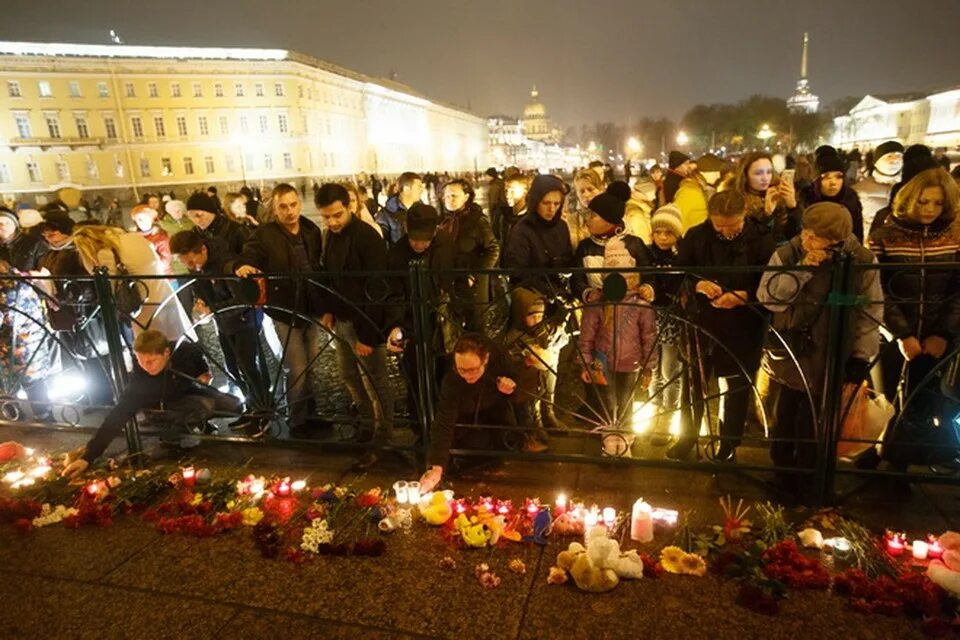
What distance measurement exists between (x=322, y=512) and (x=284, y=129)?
264 feet

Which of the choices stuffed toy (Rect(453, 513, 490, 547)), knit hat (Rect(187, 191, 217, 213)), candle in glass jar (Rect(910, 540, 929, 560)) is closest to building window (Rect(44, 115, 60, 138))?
knit hat (Rect(187, 191, 217, 213))

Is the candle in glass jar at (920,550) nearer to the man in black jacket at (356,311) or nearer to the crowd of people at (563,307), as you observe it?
the crowd of people at (563,307)

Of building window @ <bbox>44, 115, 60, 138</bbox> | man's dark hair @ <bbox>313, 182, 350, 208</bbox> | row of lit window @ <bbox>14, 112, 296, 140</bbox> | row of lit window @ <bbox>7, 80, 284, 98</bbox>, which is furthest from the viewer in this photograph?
building window @ <bbox>44, 115, 60, 138</bbox>

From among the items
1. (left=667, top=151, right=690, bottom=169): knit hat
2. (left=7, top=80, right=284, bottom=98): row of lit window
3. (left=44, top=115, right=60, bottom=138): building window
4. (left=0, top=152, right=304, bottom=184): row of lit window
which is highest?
(left=7, top=80, right=284, bottom=98): row of lit window

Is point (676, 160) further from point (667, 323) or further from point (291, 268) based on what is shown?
point (291, 268)

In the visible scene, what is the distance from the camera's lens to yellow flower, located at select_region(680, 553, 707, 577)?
3191 mm

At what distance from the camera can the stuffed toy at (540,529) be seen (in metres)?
3.50

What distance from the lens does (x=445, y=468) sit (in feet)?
13.6

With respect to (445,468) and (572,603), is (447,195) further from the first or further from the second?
(572,603)

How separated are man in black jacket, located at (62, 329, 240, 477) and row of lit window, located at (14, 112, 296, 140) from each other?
7310 cm

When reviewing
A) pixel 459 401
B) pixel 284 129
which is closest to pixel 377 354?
pixel 459 401

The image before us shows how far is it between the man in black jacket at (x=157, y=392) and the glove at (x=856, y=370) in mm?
4375

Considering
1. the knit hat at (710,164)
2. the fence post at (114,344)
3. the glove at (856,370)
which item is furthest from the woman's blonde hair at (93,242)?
the knit hat at (710,164)

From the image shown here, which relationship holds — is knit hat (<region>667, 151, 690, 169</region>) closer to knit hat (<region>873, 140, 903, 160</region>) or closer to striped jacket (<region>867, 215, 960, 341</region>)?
knit hat (<region>873, 140, 903, 160</region>)
